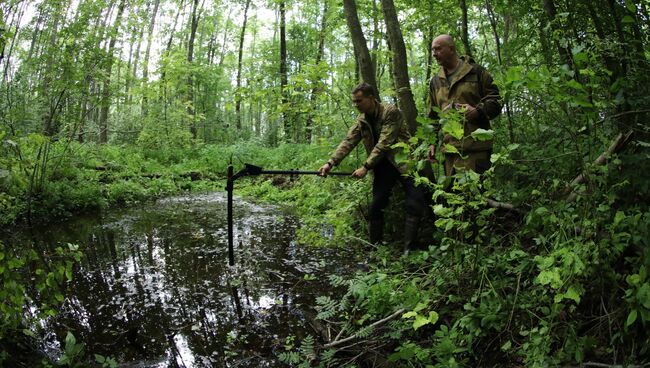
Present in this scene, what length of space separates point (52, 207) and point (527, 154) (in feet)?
27.7

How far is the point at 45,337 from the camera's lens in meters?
3.66

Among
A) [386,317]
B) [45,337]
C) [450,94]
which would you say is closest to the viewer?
[386,317]

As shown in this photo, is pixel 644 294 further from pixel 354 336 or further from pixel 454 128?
pixel 354 336

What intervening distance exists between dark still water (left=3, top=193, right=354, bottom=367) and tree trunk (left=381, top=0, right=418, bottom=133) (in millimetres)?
2296

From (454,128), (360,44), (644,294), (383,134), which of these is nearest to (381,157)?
(383,134)

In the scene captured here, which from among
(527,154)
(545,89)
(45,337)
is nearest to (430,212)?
(527,154)

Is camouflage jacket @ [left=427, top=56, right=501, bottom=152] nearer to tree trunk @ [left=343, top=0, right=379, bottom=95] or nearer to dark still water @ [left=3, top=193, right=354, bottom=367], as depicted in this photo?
tree trunk @ [left=343, top=0, right=379, bottom=95]

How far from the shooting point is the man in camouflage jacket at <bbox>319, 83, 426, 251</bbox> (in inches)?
197

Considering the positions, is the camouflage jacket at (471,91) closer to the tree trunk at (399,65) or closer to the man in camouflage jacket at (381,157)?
the man in camouflage jacket at (381,157)

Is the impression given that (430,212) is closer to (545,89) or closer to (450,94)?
(450,94)

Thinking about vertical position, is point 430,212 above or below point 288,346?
above

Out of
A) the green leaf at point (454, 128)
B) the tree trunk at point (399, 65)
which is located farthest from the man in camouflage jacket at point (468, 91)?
the green leaf at point (454, 128)

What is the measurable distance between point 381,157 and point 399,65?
5.47 feet

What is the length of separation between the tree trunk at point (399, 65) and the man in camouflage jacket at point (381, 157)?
2.26ft
